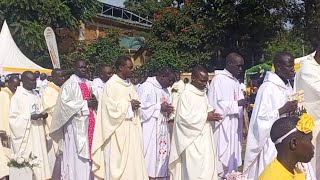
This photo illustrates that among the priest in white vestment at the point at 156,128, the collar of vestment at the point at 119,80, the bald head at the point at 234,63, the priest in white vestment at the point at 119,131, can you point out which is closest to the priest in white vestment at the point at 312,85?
the bald head at the point at 234,63

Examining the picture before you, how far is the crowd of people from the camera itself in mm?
6652

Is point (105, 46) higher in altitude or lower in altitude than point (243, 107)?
higher

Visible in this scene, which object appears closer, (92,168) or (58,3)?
(92,168)

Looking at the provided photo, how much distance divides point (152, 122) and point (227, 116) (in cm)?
158

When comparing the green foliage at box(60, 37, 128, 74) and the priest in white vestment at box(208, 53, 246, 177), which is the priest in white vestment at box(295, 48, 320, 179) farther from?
the green foliage at box(60, 37, 128, 74)

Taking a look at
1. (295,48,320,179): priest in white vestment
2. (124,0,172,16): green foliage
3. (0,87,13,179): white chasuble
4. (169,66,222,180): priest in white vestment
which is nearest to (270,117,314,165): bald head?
(295,48,320,179): priest in white vestment

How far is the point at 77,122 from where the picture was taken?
29.5 feet

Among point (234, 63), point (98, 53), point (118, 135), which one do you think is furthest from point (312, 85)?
point (98, 53)

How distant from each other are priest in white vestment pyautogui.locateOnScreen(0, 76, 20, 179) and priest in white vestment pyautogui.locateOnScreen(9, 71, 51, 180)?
74 centimetres

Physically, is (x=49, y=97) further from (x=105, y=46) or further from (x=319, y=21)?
(x=105, y=46)

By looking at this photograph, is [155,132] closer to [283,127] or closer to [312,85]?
[312,85]

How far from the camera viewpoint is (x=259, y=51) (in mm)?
33312

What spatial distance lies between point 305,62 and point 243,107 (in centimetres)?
224

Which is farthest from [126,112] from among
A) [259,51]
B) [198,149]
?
[259,51]
